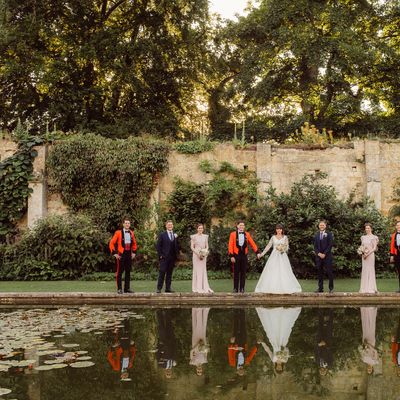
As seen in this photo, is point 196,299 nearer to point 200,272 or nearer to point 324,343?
point 200,272

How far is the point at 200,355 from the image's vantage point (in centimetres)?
629

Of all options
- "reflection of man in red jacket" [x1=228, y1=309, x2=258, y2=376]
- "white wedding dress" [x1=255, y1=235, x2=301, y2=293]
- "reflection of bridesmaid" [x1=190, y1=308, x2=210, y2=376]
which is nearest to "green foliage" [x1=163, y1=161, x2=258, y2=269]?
"white wedding dress" [x1=255, y1=235, x2=301, y2=293]

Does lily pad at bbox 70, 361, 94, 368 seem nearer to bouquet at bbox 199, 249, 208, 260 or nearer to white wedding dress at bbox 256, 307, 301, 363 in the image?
white wedding dress at bbox 256, 307, 301, 363

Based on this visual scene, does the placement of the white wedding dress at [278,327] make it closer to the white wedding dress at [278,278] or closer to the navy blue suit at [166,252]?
the white wedding dress at [278,278]

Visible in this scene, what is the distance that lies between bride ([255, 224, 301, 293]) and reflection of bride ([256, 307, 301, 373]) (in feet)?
5.52

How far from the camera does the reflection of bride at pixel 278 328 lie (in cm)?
614

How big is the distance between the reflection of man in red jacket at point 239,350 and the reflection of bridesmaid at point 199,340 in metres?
0.31

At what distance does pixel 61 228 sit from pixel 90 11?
15.3 metres

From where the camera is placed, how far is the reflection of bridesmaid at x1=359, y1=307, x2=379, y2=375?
5.93 metres

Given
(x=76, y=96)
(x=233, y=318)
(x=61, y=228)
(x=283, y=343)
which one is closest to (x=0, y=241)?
(x=61, y=228)

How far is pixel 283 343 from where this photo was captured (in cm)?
692

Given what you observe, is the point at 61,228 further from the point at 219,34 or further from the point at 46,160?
the point at 219,34

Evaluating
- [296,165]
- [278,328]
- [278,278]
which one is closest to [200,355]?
[278,328]

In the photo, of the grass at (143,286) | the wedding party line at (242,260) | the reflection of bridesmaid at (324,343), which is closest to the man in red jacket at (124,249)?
the wedding party line at (242,260)
